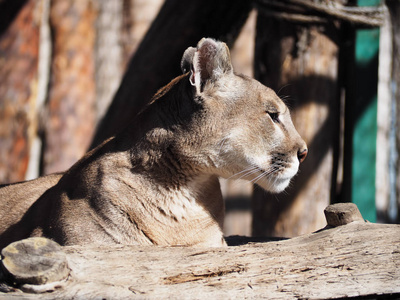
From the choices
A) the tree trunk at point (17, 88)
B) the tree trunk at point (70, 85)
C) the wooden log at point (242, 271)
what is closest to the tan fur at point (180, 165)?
the wooden log at point (242, 271)

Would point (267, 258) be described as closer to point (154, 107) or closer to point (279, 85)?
point (154, 107)

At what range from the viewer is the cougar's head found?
3672mm

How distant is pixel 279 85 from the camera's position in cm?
527

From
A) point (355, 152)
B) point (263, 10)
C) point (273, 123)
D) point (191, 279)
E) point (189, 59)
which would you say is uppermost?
point (263, 10)

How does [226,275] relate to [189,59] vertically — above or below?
below

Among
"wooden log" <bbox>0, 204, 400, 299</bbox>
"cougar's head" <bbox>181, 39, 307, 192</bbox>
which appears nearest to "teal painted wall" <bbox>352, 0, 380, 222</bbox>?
"cougar's head" <bbox>181, 39, 307, 192</bbox>

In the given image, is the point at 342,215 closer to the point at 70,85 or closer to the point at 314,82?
the point at 314,82

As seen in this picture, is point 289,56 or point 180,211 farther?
point 289,56

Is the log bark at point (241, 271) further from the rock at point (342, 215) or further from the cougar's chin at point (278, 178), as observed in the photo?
the cougar's chin at point (278, 178)

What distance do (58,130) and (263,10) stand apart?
4091 mm

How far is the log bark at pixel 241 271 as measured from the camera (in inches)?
107

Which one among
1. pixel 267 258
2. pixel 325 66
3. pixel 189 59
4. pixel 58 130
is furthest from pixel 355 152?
pixel 58 130

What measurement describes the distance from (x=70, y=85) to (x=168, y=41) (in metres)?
3.01

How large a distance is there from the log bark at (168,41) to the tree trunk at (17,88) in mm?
2564
